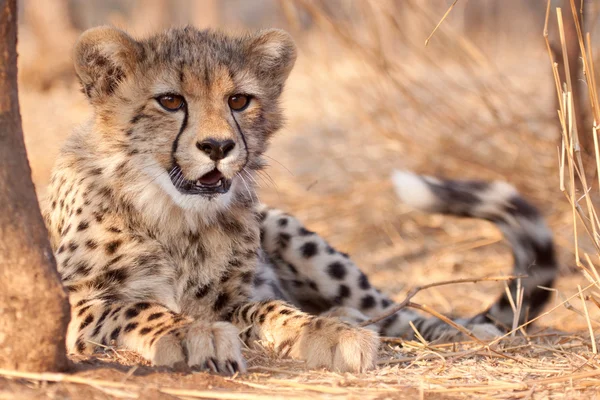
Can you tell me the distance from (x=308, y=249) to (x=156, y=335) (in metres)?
0.99

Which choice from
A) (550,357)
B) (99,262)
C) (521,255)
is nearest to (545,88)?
(521,255)

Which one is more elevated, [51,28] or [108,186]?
[51,28]

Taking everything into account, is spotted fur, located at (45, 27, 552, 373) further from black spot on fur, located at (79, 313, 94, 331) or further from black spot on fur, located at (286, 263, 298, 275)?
black spot on fur, located at (286, 263, 298, 275)

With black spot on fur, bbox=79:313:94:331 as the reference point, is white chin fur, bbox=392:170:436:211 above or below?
above

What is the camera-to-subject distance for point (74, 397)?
1.47 meters

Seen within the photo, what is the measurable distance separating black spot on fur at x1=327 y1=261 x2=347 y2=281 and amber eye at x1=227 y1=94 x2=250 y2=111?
2.22ft

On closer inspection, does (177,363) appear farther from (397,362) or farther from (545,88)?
(545,88)

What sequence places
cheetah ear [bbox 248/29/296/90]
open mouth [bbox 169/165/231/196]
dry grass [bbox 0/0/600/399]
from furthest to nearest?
cheetah ear [bbox 248/29/296/90] < open mouth [bbox 169/165/231/196] < dry grass [bbox 0/0/600/399]

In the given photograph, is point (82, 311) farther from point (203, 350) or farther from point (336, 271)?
point (336, 271)

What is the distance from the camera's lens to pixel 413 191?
252 centimetres

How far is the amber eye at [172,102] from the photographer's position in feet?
7.16

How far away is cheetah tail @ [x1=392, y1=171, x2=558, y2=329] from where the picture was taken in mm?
2520

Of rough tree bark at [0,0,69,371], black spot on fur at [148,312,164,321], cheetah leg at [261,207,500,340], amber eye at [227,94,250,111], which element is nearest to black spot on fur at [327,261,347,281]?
cheetah leg at [261,207,500,340]

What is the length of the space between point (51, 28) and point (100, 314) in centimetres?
663
